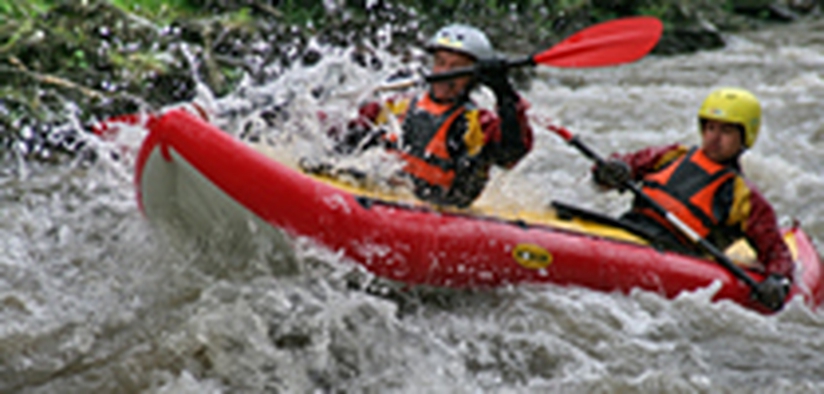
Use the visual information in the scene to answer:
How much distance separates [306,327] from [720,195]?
224 cm

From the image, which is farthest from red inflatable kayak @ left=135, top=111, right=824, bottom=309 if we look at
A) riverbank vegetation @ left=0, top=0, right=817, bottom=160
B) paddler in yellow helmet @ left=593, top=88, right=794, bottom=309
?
riverbank vegetation @ left=0, top=0, right=817, bottom=160

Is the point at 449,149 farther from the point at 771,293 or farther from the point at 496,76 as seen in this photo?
the point at 771,293

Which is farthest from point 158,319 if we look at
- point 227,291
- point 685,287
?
point 685,287

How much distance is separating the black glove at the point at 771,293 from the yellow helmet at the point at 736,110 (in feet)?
2.42

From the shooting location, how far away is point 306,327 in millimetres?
3805

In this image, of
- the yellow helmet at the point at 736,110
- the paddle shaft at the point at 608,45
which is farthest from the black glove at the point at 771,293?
the paddle shaft at the point at 608,45

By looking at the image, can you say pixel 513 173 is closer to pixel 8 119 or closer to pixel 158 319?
pixel 158 319

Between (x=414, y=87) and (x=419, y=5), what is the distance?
525 cm

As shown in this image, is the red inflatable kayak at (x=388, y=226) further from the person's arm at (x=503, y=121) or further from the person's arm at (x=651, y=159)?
the person's arm at (x=651, y=159)

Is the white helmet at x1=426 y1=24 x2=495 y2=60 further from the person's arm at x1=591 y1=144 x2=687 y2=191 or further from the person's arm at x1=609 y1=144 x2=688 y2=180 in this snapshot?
the person's arm at x1=609 y1=144 x2=688 y2=180

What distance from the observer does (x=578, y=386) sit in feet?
11.8

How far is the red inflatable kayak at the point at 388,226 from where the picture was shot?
3.70 metres

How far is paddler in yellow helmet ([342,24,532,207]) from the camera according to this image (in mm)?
4375

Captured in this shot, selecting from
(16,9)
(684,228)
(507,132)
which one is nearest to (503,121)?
(507,132)
